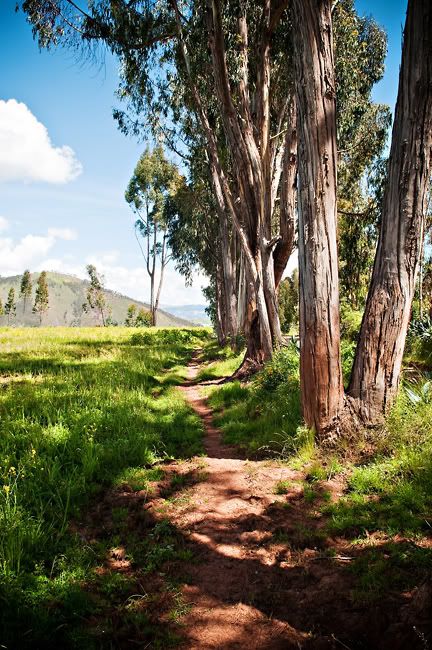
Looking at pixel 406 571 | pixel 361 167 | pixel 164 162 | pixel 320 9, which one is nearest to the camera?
pixel 406 571

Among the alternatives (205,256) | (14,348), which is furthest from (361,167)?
Result: (14,348)

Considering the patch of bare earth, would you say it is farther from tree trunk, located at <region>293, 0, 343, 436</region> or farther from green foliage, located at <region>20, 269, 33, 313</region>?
green foliage, located at <region>20, 269, 33, 313</region>

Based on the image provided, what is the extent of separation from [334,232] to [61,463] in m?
3.75

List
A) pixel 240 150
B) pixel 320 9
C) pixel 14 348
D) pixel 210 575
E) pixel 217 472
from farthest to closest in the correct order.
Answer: pixel 14 348 → pixel 240 150 → pixel 217 472 → pixel 320 9 → pixel 210 575

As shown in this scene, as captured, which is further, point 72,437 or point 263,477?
point 72,437

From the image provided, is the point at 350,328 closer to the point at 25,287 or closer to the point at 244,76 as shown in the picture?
the point at 244,76

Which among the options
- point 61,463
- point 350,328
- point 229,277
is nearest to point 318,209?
point 61,463

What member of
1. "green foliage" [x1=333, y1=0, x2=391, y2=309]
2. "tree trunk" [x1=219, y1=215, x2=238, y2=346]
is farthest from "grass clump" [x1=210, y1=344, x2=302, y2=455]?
"tree trunk" [x1=219, y1=215, x2=238, y2=346]

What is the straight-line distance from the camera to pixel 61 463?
412cm

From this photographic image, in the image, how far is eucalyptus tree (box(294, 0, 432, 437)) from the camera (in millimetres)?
3773

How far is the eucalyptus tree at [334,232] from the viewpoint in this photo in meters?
3.77

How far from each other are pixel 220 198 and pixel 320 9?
901 centimetres

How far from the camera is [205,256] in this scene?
2758 cm

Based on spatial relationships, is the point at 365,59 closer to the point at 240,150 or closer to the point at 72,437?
the point at 240,150
